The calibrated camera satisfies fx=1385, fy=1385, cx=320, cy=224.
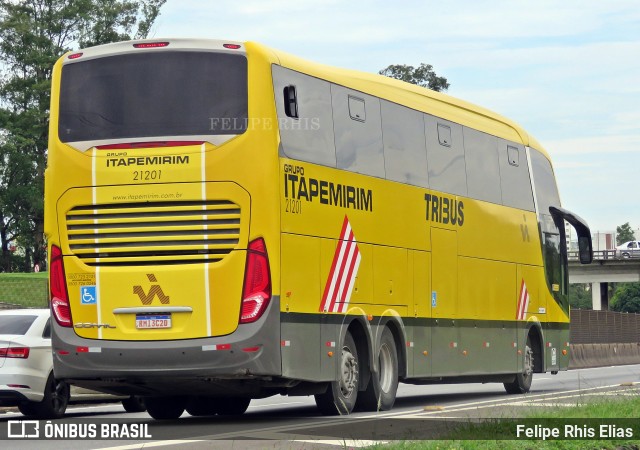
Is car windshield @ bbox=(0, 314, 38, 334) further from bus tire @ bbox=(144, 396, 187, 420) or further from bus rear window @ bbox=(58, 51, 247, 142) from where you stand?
bus rear window @ bbox=(58, 51, 247, 142)

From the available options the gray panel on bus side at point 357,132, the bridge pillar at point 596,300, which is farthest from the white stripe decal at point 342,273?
the bridge pillar at point 596,300

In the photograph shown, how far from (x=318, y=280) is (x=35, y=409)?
5.00 meters

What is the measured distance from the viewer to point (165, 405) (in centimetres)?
1848

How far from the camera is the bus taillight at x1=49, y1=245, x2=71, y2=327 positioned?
52.9 ft

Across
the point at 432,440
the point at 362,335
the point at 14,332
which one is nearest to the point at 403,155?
the point at 362,335

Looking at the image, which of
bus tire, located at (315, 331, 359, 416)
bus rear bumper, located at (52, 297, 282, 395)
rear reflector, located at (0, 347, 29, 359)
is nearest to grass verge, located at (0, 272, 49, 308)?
rear reflector, located at (0, 347, 29, 359)

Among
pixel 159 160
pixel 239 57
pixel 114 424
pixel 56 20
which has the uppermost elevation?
pixel 56 20

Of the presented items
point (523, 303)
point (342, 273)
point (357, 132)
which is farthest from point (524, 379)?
point (342, 273)

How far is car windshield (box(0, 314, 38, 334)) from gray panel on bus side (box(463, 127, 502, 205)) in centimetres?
743

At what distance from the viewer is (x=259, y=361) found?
15.4 meters

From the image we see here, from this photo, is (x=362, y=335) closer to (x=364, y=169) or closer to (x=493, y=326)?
(x=364, y=169)

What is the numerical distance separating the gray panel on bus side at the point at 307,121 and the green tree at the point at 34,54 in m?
65.2

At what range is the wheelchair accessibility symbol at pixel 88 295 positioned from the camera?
A: 1585cm

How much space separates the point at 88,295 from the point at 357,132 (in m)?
4.57
